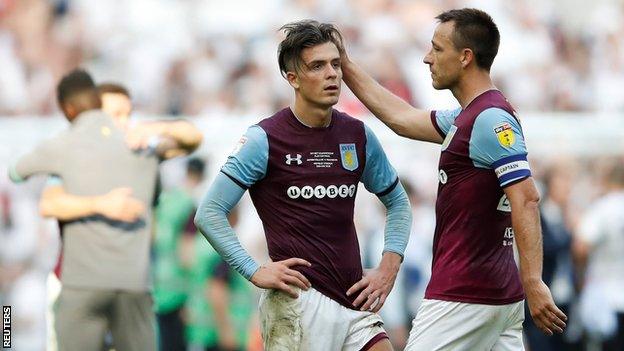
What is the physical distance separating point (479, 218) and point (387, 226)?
2.13ft

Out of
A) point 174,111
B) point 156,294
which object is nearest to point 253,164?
point 156,294

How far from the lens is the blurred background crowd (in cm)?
1230

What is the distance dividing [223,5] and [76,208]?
731cm

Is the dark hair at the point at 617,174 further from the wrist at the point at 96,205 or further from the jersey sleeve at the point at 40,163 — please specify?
the jersey sleeve at the point at 40,163

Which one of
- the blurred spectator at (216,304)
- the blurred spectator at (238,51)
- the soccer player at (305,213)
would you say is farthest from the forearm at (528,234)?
the blurred spectator at (238,51)

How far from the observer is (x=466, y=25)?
21.5 feet

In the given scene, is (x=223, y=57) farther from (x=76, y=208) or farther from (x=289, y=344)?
(x=289, y=344)

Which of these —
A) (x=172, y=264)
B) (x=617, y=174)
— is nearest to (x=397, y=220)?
Result: (x=172, y=264)

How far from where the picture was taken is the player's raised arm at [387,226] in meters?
6.40

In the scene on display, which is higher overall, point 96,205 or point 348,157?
point 348,157

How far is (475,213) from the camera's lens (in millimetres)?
6316

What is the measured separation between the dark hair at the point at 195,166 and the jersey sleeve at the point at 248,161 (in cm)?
575

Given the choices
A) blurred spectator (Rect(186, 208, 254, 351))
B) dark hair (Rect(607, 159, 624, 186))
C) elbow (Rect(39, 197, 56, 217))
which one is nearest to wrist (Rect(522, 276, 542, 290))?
elbow (Rect(39, 197, 56, 217))

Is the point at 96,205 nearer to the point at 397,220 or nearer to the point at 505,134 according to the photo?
the point at 397,220
